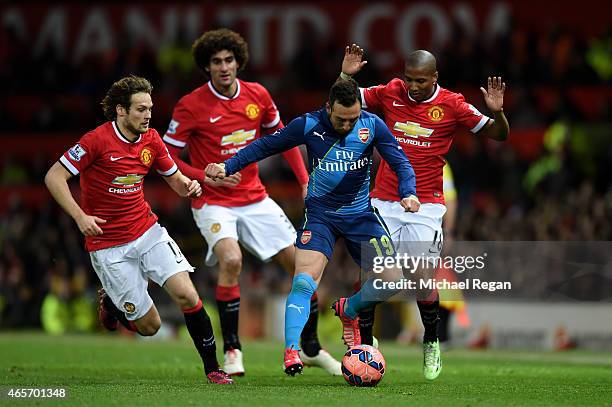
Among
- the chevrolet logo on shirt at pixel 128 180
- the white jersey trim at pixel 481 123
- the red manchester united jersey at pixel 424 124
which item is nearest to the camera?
the chevrolet logo on shirt at pixel 128 180

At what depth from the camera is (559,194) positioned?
17.6 meters

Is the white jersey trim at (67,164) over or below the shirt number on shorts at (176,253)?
over

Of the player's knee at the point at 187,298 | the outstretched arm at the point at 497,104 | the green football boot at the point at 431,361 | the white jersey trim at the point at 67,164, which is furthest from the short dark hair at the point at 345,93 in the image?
the green football boot at the point at 431,361

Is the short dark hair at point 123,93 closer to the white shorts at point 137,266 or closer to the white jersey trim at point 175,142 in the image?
the white shorts at point 137,266

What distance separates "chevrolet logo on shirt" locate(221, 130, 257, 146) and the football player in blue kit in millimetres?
1285

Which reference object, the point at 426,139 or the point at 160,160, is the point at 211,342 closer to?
the point at 160,160

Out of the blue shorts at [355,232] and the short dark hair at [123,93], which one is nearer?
the blue shorts at [355,232]

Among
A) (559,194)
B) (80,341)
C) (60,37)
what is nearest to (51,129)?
(60,37)

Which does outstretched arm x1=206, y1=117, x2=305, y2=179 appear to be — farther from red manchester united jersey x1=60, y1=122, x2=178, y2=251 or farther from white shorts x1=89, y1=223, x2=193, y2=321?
white shorts x1=89, y1=223, x2=193, y2=321

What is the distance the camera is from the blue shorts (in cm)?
901

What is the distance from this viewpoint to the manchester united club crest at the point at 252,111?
417 inches

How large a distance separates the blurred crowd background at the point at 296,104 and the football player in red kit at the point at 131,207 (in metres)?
8.14

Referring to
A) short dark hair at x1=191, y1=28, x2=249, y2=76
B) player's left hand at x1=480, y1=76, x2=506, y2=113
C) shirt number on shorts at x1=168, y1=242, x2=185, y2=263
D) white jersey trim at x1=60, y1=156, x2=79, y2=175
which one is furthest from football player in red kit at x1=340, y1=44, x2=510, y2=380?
white jersey trim at x1=60, y1=156, x2=79, y2=175

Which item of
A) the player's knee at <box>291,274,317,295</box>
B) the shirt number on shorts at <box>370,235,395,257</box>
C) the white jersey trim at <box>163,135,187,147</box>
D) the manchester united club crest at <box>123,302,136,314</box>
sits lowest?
the manchester united club crest at <box>123,302,136,314</box>
